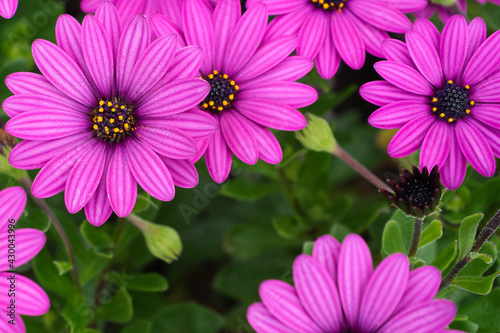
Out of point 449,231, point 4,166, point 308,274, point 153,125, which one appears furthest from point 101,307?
point 449,231

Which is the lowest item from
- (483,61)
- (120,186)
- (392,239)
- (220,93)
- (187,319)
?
(187,319)

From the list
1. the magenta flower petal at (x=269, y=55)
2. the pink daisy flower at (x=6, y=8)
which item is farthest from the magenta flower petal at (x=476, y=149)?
the pink daisy flower at (x=6, y=8)

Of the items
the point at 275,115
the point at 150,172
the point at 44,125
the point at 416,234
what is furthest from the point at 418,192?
the point at 44,125

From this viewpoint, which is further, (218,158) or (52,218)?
(52,218)

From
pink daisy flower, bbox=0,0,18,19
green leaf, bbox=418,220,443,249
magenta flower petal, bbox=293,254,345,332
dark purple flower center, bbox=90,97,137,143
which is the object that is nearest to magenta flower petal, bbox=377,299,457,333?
magenta flower petal, bbox=293,254,345,332

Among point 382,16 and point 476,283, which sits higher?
point 382,16

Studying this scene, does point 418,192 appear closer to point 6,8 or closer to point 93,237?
point 93,237
